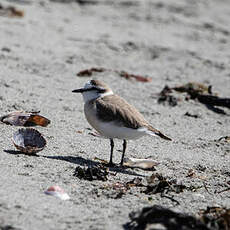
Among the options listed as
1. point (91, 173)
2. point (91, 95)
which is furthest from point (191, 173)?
point (91, 95)

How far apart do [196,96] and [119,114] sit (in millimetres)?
2728

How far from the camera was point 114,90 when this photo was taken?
26.7 ft

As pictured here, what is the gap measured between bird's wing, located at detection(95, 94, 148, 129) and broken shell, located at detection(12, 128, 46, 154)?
2.05 ft

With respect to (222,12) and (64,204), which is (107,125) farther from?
(222,12)

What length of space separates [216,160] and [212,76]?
3599 millimetres

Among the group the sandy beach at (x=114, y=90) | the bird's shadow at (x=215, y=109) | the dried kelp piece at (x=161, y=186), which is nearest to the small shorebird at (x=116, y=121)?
the sandy beach at (x=114, y=90)

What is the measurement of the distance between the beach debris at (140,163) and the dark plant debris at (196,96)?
91.9 inches

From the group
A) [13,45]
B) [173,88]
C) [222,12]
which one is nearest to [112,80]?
[173,88]

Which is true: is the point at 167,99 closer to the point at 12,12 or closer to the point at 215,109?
the point at 215,109

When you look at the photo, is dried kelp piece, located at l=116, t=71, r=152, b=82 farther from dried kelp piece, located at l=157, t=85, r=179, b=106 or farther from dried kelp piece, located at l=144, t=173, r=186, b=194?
dried kelp piece, located at l=144, t=173, r=186, b=194

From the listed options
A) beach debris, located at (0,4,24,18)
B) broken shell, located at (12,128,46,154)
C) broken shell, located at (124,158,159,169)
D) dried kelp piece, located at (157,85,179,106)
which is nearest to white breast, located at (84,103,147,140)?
broken shell, located at (124,158,159,169)

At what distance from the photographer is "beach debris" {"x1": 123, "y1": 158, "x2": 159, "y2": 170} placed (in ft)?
18.6

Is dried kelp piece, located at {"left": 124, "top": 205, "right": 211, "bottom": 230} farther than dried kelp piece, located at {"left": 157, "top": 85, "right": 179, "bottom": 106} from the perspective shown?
No

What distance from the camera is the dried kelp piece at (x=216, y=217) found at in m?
4.31
